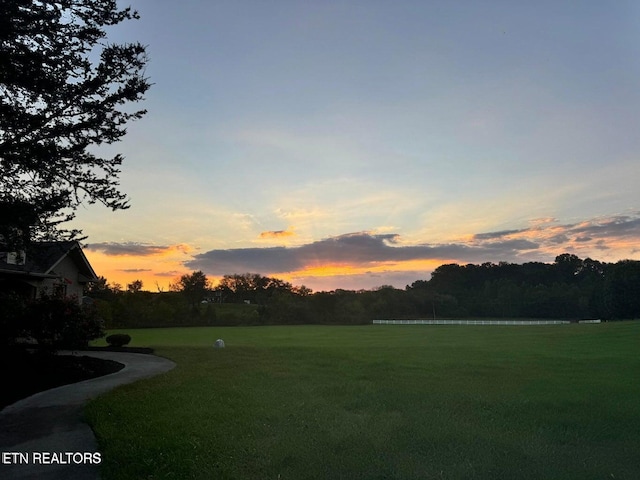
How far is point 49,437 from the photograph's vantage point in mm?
7543

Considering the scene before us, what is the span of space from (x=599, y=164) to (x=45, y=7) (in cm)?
1728

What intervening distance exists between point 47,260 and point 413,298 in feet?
278

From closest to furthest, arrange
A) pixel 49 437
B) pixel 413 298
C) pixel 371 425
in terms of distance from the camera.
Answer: pixel 49 437 < pixel 371 425 < pixel 413 298

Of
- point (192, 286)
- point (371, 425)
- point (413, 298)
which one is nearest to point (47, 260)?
point (371, 425)

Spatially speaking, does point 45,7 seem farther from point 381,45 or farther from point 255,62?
point 381,45

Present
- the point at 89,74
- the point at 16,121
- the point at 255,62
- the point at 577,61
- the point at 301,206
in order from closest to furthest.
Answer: the point at 16,121, the point at 89,74, the point at 577,61, the point at 255,62, the point at 301,206

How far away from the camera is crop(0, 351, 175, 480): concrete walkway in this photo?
20.0 ft

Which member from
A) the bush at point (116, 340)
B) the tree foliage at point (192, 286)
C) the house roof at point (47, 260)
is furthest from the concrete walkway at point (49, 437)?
the tree foliage at point (192, 286)

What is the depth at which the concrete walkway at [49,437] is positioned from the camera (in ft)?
20.0

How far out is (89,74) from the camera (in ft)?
35.0

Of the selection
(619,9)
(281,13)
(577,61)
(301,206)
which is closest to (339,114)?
(281,13)

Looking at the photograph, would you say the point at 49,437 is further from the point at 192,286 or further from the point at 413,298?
the point at 413,298

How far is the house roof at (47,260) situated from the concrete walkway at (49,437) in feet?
10.3

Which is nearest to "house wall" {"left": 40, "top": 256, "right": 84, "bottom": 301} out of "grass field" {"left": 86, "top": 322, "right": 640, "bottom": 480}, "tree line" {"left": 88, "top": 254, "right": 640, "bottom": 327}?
"grass field" {"left": 86, "top": 322, "right": 640, "bottom": 480}
